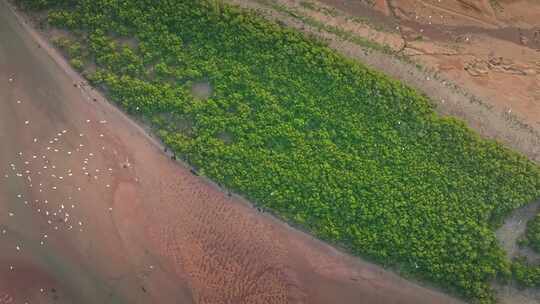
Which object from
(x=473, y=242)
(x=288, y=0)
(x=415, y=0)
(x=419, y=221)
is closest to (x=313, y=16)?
(x=288, y=0)

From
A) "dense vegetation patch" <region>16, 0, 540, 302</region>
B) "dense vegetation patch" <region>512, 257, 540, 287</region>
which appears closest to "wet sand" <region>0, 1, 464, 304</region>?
"dense vegetation patch" <region>16, 0, 540, 302</region>

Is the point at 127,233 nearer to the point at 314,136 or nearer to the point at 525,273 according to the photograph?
the point at 314,136

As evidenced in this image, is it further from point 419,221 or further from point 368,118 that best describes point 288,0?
point 419,221

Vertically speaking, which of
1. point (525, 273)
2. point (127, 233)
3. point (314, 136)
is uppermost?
point (314, 136)

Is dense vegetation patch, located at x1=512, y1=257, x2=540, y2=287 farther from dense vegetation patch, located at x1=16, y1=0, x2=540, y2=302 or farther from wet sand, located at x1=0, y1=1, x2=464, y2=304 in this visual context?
wet sand, located at x1=0, y1=1, x2=464, y2=304

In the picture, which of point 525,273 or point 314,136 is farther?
point 314,136

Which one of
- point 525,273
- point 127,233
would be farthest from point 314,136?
point 525,273
